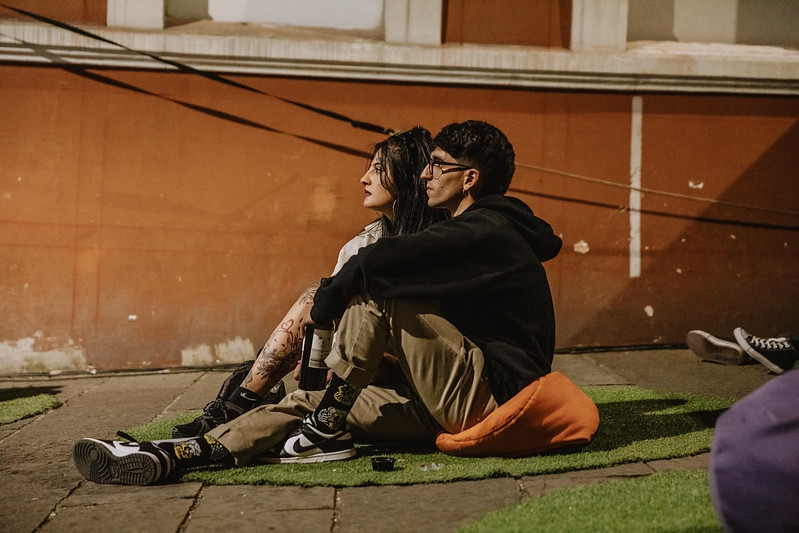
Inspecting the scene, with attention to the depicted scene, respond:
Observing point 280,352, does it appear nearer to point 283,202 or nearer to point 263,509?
point 263,509

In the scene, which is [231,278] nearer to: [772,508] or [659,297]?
[659,297]

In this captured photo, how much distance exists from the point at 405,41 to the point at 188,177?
1968 millimetres

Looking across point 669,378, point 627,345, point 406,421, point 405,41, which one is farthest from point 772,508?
point 405,41

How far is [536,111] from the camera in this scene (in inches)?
265

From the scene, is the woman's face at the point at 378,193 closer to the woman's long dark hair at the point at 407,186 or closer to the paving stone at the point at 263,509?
the woman's long dark hair at the point at 407,186

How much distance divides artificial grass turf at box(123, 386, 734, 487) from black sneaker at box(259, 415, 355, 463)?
4 centimetres

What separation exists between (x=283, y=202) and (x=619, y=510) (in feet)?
14.6

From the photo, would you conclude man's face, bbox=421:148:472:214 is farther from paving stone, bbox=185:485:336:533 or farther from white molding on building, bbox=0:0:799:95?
white molding on building, bbox=0:0:799:95

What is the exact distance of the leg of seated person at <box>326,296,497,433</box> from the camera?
10.8 feet

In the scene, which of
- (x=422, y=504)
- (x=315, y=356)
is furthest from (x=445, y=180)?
(x=422, y=504)

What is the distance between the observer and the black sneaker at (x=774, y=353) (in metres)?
5.42

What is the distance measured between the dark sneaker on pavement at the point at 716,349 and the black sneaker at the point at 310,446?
128 inches

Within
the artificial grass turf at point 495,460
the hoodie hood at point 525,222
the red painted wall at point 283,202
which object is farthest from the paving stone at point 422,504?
the red painted wall at point 283,202

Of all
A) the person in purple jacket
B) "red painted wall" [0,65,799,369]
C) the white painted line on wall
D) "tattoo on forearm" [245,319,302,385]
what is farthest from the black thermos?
the white painted line on wall
